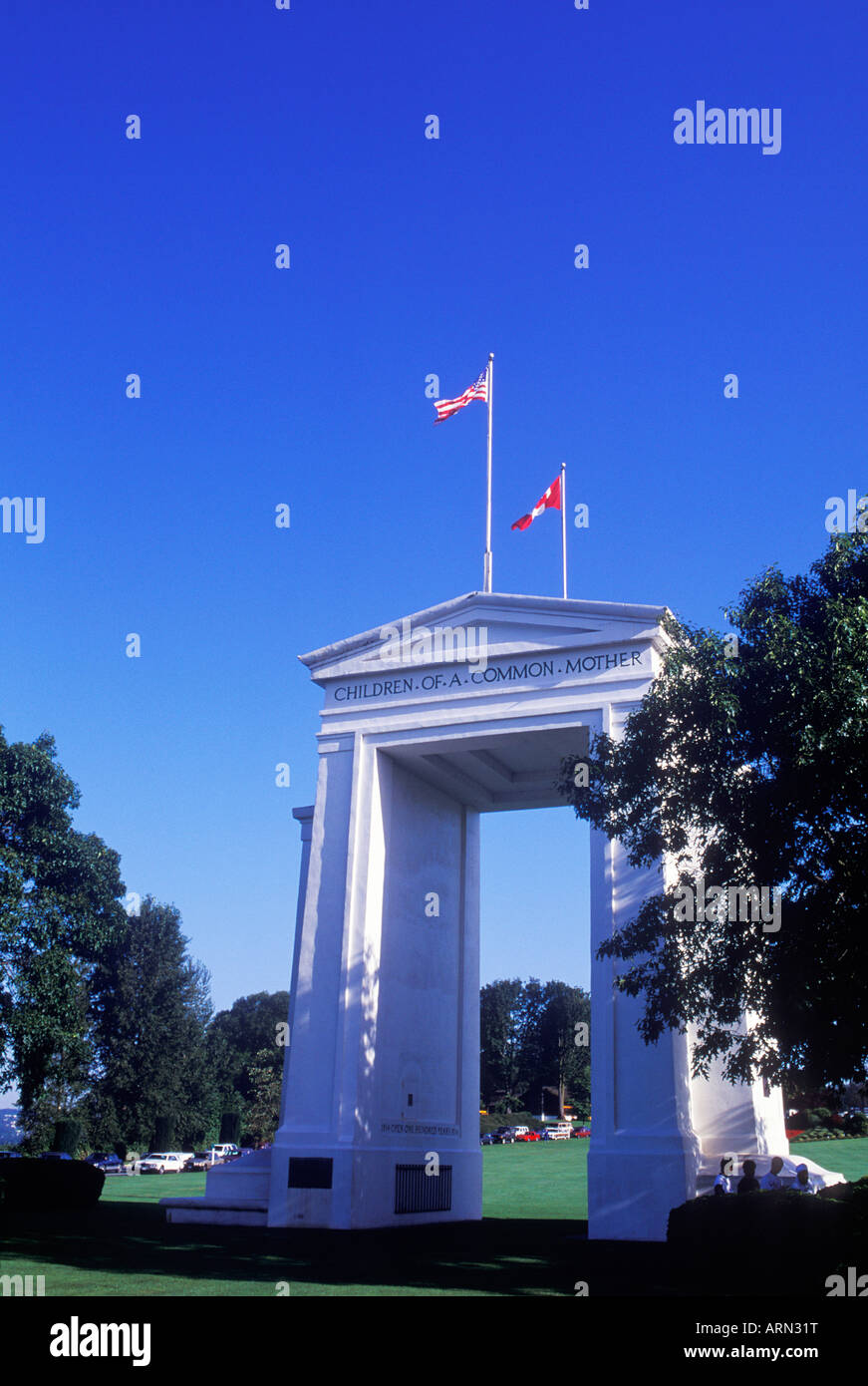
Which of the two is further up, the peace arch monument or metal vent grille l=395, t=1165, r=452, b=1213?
the peace arch monument

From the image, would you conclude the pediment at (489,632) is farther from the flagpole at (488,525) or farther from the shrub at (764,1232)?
the shrub at (764,1232)

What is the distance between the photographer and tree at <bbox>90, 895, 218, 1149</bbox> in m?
63.3

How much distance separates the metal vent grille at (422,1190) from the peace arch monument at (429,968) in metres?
0.05

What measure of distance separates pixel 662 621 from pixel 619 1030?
8.96 meters

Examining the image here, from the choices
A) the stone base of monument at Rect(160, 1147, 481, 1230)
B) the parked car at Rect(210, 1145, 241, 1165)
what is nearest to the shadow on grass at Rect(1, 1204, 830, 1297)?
the stone base of monument at Rect(160, 1147, 481, 1230)

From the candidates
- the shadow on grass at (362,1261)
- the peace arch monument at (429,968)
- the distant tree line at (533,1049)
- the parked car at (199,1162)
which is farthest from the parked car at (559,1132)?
the shadow on grass at (362,1261)

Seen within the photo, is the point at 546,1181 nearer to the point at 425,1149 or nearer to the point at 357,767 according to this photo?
the point at 425,1149

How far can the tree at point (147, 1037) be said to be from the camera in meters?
63.3

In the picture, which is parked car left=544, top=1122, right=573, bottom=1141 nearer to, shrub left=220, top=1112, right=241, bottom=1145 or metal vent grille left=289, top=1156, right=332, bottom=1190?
shrub left=220, top=1112, right=241, bottom=1145

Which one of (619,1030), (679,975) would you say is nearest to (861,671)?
(679,975)

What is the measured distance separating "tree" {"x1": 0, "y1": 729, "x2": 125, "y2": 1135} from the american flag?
68.1ft

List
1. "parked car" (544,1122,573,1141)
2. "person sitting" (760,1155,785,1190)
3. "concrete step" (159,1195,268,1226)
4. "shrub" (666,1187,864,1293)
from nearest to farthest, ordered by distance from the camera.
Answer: "shrub" (666,1187,864,1293)
"person sitting" (760,1155,785,1190)
"concrete step" (159,1195,268,1226)
"parked car" (544,1122,573,1141)

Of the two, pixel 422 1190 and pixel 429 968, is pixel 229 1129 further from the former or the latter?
pixel 422 1190

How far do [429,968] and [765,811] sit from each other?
14848 millimetres
